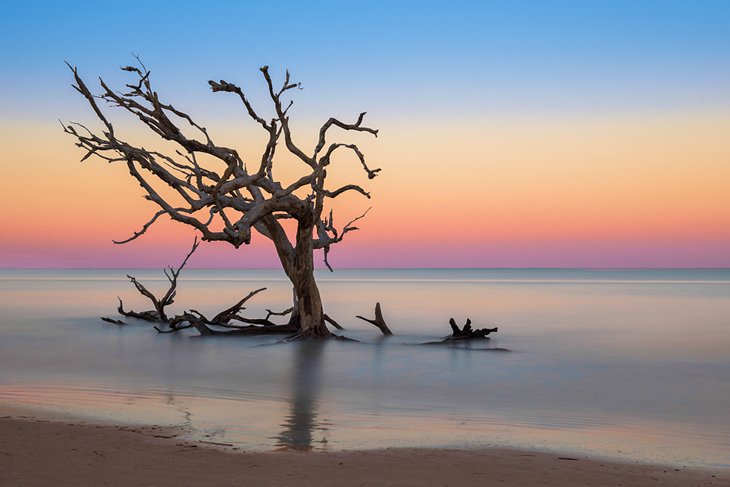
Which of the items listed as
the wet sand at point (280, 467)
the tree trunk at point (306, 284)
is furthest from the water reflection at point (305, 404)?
the wet sand at point (280, 467)

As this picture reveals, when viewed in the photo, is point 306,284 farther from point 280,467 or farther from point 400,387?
point 280,467

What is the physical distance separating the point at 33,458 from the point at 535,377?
32.1 feet

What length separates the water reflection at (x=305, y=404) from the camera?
297 inches

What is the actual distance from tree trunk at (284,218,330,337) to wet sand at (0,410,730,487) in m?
10.6

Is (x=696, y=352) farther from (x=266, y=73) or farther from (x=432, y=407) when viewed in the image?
(x=266, y=73)

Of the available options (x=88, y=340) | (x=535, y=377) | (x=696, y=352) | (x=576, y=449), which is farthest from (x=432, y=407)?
(x=88, y=340)

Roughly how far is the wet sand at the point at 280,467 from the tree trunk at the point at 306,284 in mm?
10580

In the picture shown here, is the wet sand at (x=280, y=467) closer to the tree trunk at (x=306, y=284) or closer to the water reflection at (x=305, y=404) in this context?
the water reflection at (x=305, y=404)

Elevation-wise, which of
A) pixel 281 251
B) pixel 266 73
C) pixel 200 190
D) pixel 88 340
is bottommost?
pixel 88 340

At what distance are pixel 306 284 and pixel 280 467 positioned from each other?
464 inches

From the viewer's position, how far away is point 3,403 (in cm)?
959

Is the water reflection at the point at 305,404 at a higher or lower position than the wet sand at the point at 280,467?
lower

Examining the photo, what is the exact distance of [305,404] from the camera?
10.6 metres

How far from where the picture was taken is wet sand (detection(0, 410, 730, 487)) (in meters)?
5.62
